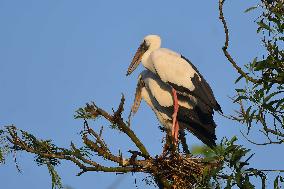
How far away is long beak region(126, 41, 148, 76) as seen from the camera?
9.22 m

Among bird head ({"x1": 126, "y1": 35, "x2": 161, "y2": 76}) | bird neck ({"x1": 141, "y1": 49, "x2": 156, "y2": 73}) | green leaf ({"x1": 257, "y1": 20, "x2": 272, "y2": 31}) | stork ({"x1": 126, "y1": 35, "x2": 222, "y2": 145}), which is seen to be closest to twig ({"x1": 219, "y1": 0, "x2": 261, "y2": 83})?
green leaf ({"x1": 257, "y1": 20, "x2": 272, "y2": 31})

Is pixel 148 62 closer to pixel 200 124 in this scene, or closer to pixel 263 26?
pixel 200 124

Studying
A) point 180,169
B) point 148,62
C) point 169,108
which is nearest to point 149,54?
point 148,62

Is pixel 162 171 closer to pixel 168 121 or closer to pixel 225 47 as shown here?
pixel 225 47

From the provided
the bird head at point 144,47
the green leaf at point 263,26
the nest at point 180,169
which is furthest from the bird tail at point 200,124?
the green leaf at point 263,26

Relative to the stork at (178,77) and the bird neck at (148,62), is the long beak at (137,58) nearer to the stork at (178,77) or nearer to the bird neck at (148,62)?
the bird neck at (148,62)

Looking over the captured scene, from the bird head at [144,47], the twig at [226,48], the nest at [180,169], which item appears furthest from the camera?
the bird head at [144,47]

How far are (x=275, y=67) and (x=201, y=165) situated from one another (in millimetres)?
1792

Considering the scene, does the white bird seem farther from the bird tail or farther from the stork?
the stork

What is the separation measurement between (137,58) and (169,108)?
1.48 meters

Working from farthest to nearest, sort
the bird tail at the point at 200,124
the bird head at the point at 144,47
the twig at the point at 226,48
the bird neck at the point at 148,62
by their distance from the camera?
the bird head at the point at 144,47, the bird neck at the point at 148,62, the bird tail at the point at 200,124, the twig at the point at 226,48

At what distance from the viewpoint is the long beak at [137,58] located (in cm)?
922

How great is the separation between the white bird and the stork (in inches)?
4.5

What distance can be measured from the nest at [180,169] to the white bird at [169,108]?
117 centimetres
